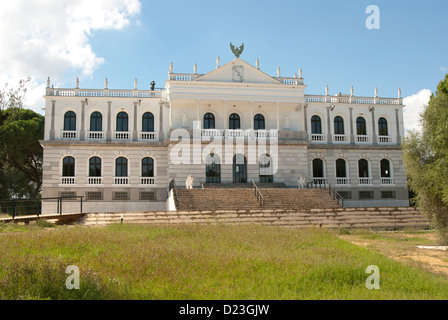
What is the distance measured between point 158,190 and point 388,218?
18.2 m

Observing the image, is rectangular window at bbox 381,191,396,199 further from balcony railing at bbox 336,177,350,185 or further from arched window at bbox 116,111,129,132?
arched window at bbox 116,111,129,132

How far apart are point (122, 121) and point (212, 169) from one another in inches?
350

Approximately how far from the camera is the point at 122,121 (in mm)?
34344

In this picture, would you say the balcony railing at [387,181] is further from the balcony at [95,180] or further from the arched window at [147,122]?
the balcony at [95,180]

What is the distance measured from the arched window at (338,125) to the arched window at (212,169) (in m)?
11.8

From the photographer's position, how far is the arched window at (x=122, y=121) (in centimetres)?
3422

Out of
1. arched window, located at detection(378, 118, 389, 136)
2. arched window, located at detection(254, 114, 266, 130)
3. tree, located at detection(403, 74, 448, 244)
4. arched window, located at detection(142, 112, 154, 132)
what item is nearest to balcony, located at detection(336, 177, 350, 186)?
arched window, located at detection(378, 118, 389, 136)

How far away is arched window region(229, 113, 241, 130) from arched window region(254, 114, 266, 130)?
1.51m

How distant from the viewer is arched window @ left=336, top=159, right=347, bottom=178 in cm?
3603

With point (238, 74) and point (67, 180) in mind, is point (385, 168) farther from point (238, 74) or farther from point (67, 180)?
point (67, 180)

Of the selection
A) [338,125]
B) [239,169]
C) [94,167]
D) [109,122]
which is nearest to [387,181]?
[338,125]

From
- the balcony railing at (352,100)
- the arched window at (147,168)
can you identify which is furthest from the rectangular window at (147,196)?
the balcony railing at (352,100)

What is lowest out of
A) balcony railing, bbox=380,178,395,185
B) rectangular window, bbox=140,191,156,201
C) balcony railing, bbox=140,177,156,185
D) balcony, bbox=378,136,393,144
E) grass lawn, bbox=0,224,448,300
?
grass lawn, bbox=0,224,448,300

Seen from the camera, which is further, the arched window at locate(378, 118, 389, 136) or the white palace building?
the arched window at locate(378, 118, 389, 136)
